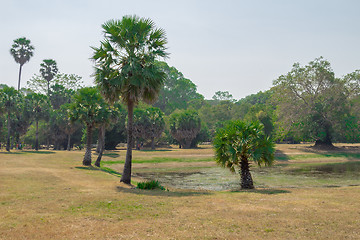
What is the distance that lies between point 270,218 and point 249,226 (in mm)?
1300

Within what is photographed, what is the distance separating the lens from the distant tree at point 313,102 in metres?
53.9

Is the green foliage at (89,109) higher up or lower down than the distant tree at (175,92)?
lower down

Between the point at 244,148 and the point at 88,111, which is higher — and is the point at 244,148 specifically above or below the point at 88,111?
below

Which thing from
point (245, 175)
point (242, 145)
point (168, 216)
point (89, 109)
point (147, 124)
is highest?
point (147, 124)

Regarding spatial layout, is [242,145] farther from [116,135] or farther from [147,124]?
[116,135]

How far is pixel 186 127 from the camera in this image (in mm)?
66750

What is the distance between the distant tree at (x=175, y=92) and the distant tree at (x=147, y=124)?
67.9 metres

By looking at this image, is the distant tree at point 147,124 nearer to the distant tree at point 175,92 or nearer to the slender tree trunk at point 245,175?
the slender tree trunk at point 245,175

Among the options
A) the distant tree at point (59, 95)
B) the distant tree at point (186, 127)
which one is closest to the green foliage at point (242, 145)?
the distant tree at point (186, 127)

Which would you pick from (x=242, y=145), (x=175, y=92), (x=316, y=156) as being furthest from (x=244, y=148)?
(x=175, y=92)

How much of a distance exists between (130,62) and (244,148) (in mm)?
9339

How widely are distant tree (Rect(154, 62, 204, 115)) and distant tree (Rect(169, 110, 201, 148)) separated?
62087mm

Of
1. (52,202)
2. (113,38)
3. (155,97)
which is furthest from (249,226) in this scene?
(113,38)

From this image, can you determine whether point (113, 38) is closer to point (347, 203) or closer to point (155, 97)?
point (155, 97)
